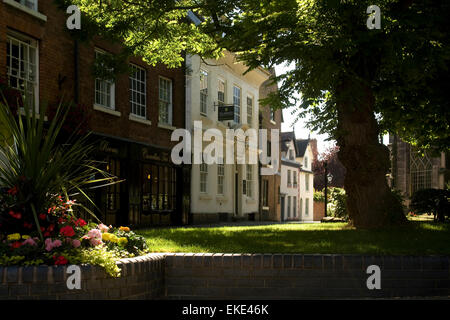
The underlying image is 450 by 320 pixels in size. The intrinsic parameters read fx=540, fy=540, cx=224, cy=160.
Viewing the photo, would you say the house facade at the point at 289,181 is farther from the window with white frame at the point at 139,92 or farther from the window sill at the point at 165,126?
the window with white frame at the point at 139,92

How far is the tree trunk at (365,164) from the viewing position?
12.2m

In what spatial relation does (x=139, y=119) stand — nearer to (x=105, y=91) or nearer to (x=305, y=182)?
(x=105, y=91)

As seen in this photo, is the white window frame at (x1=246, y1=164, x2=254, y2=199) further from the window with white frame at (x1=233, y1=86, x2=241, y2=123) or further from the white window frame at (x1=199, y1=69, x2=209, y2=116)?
the white window frame at (x1=199, y1=69, x2=209, y2=116)

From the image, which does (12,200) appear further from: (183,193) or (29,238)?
(183,193)

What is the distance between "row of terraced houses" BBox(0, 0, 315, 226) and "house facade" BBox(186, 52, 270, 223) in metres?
0.05

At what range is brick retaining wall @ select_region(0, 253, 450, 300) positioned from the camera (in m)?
6.52

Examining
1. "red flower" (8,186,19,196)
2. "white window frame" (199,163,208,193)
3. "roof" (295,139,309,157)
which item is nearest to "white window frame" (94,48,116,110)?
"white window frame" (199,163,208,193)

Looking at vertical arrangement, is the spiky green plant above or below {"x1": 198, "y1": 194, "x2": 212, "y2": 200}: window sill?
above

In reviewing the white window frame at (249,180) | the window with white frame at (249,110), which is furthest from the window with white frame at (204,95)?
the white window frame at (249,180)

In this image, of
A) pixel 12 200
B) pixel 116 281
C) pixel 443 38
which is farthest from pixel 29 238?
pixel 443 38

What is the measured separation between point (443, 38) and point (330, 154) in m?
58.4

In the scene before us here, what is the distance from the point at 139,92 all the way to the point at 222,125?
7.92 meters

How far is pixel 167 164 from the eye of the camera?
872 inches

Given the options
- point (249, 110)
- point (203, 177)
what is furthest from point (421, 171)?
point (203, 177)
